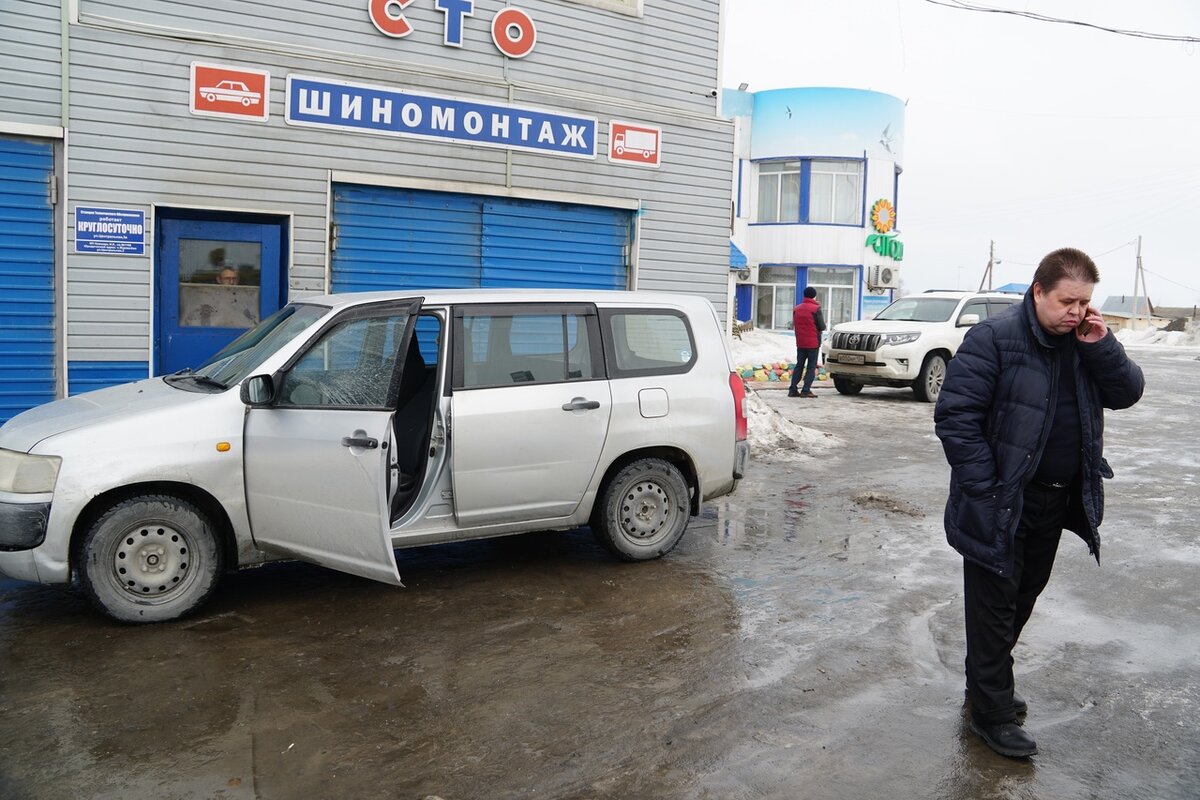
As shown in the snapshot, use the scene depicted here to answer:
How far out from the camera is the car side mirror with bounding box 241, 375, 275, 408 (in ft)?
18.2

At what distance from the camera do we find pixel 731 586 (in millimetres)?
6496

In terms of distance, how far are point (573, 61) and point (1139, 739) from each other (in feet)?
31.6

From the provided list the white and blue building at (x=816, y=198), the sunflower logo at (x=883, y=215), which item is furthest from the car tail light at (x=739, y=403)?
the sunflower logo at (x=883, y=215)

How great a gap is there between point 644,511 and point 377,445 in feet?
6.93

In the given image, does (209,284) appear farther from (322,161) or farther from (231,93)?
(231,93)

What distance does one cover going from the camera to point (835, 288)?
3516 centimetres

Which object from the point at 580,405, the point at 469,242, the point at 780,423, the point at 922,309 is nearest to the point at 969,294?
the point at 922,309

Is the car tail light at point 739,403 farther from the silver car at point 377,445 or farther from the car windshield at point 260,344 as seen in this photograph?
the car windshield at point 260,344

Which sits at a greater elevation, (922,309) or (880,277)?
(880,277)

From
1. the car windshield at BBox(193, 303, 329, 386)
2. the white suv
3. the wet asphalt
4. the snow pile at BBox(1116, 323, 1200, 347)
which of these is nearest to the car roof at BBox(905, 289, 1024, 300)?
the white suv

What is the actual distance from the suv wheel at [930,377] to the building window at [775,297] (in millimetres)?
17495

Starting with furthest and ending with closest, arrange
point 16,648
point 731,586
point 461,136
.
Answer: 1. point 461,136
2. point 731,586
3. point 16,648

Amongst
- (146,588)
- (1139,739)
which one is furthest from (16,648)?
(1139,739)

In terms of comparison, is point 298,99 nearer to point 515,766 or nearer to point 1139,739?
point 515,766
